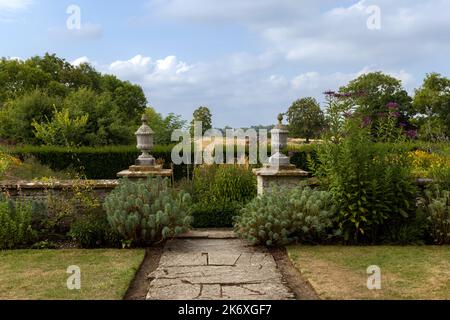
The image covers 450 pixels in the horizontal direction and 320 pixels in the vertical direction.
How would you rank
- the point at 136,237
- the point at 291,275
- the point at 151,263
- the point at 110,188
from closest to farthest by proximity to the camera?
the point at 291,275 → the point at 151,263 → the point at 136,237 → the point at 110,188

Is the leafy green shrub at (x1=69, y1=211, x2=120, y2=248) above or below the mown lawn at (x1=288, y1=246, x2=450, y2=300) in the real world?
above

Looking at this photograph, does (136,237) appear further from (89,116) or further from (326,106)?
(89,116)

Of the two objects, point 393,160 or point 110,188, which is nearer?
point 393,160

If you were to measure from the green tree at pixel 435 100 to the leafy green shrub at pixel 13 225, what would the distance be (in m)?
29.6

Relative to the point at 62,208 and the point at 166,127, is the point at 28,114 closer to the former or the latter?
the point at 166,127

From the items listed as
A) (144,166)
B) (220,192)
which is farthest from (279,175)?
(144,166)

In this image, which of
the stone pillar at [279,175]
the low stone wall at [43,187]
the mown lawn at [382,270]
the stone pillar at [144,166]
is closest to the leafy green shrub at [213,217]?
the stone pillar at [279,175]

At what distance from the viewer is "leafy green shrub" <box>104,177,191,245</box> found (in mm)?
6573

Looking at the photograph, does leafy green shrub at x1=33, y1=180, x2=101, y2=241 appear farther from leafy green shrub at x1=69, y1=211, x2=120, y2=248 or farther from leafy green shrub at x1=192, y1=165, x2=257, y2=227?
leafy green shrub at x1=192, y1=165, x2=257, y2=227

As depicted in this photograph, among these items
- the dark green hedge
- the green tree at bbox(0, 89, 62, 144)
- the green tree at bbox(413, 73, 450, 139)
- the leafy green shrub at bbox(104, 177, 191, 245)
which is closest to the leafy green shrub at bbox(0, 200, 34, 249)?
the leafy green shrub at bbox(104, 177, 191, 245)

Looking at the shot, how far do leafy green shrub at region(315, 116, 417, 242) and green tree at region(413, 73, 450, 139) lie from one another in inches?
1058

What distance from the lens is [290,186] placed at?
850 cm
